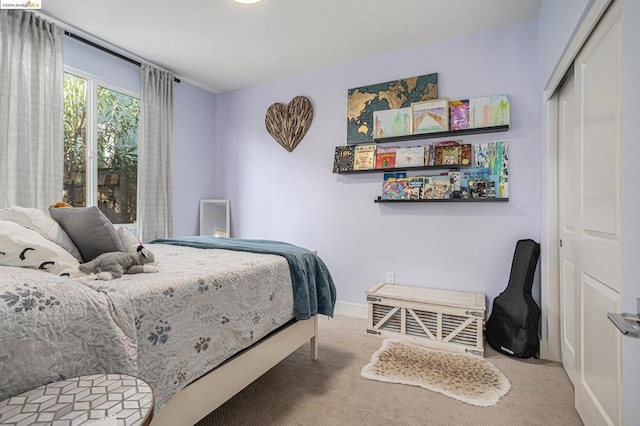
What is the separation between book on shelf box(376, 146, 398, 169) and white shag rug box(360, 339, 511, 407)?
160 centimetres

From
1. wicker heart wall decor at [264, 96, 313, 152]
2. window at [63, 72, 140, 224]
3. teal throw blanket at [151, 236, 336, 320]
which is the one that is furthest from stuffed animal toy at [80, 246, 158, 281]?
wicker heart wall decor at [264, 96, 313, 152]

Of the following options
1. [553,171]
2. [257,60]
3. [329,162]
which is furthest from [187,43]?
[553,171]

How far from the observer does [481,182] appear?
2.76 m

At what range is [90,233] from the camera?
1.51 meters

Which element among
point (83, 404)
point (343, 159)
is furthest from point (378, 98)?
point (83, 404)

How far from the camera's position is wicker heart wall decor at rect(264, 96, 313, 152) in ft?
11.9

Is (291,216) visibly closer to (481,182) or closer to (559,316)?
(481,182)

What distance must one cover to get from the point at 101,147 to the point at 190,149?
990 millimetres

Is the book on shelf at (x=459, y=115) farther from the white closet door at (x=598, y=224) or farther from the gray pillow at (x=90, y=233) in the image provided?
the gray pillow at (x=90, y=233)

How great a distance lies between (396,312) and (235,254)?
4.94 ft

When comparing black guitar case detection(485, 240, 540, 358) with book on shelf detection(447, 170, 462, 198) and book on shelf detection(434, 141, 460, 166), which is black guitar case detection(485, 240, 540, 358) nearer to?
book on shelf detection(447, 170, 462, 198)

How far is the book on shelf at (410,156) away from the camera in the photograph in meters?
3.00

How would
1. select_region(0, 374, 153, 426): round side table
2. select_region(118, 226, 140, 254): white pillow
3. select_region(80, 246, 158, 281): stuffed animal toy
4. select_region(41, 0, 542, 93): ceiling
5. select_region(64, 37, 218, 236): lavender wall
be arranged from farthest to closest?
1. select_region(64, 37, 218, 236): lavender wall
2. select_region(41, 0, 542, 93): ceiling
3. select_region(118, 226, 140, 254): white pillow
4. select_region(80, 246, 158, 281): stuffed animal toy
5. select_region(0, 374, 153, 426): round side table

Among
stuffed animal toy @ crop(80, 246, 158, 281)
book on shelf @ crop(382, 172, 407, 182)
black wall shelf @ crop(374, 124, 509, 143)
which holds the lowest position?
stuffed animal toy @ crop(80, 246, 158, 281)
